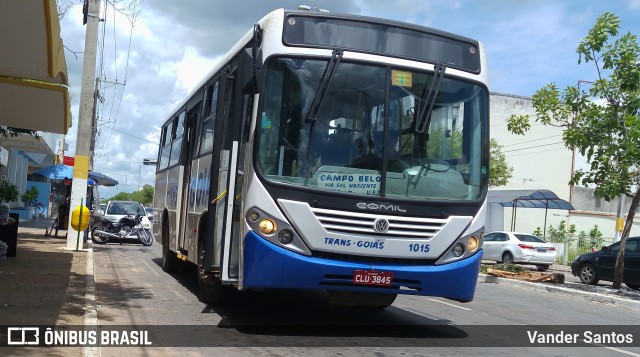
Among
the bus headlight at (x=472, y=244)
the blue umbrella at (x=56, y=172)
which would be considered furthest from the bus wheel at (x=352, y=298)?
the blue umbrella at (x=56, y=172)

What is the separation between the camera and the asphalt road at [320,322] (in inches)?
283

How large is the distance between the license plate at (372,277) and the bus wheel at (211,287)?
2277mm

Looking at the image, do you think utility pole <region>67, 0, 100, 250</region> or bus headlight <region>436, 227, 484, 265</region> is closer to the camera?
bus headlight <region>436, 227, 484, 265</region>

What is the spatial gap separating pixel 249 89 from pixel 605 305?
1086 centimetres

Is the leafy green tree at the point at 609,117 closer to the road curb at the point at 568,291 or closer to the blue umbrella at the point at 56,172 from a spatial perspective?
the road curb at the point at 568,291

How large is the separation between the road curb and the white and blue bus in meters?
8.28

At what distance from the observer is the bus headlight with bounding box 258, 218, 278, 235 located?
6.91m

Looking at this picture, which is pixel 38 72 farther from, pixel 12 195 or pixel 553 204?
pixel 553 204

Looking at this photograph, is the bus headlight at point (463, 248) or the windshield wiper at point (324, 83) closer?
the windshield wiper at point (324, 83)

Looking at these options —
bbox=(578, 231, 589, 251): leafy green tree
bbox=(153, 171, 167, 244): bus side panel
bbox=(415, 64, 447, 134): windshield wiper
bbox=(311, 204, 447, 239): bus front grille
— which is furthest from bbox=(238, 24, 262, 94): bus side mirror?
bbox=(578, 231, 589, 251): leafy green tree

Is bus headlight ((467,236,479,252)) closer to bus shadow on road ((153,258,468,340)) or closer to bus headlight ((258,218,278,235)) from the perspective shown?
bus shadow on road ((153,258,468,340))

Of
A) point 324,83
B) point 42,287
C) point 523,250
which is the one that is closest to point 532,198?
point 523,250

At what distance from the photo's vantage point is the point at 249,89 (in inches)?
279

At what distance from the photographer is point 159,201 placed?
15344 millimetres
